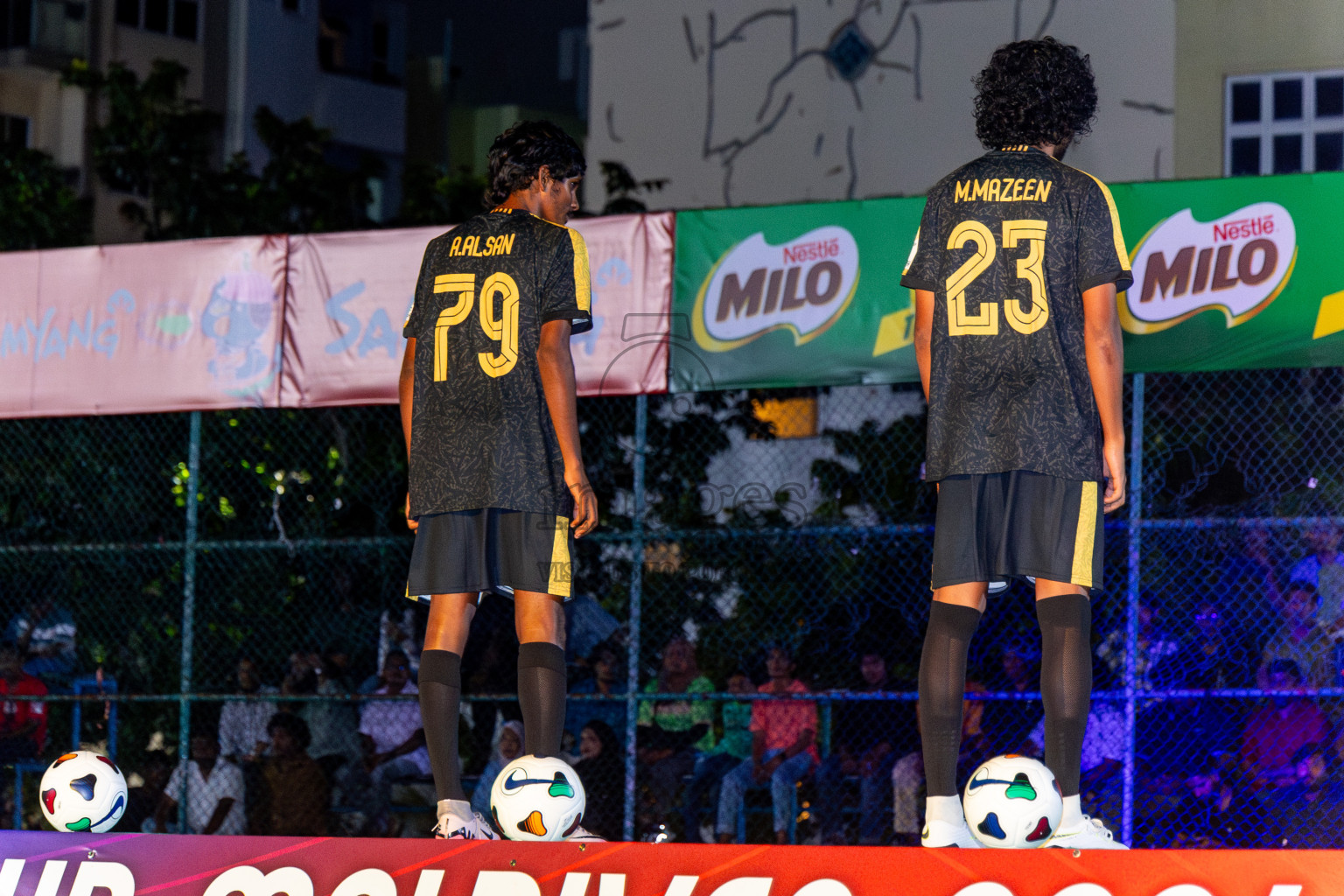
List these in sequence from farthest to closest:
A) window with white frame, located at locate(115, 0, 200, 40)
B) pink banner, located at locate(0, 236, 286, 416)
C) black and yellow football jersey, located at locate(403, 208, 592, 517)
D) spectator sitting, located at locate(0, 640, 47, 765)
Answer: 1. window with white frame, located at locate(115, 0, 200, 40)
2. spectator sitting, located at locate(0, 640, 47, 765)
3. pink banner, located at locate(0, 236, 286, 416)
4. black and yellow football jersey, located at locate(403, 208, 592, 517)

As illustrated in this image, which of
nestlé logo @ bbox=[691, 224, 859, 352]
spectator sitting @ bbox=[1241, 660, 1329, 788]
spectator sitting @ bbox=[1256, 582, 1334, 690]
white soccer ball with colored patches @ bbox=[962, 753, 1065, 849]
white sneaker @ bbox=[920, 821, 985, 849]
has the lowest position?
spectator sitting @ bbox=[1241, 660, 1329, 788]

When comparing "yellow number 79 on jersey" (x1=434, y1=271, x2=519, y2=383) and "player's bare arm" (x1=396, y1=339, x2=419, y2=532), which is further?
"player's bare arm" (x1=396, y1=339, x2=419, y2=532)

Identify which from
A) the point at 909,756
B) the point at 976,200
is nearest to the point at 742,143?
the point at 909,756

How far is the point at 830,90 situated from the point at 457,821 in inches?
421

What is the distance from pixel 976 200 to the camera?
3816mm

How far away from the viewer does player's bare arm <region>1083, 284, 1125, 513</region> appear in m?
3.71

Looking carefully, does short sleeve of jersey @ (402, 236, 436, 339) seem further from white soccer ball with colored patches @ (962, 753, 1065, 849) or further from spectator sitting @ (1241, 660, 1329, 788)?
spectator sitting @ (1241, 660, 1329, 788)


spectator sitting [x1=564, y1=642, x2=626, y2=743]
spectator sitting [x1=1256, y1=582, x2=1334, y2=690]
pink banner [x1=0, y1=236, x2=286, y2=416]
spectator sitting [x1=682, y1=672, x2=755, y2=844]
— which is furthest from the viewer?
spectator sitting [x1=564, y1=642, x2=626, y2=743]

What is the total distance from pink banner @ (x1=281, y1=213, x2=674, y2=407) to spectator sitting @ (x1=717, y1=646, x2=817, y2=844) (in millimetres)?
1639

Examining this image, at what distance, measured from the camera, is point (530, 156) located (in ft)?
14.5

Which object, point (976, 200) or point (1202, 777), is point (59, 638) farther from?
point (976, 200)

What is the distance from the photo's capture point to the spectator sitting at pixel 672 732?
753cm

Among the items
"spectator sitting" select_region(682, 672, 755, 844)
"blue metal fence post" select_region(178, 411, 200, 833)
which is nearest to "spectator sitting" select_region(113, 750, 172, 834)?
"blue metal fence post" select_region(178, 411, 200, 833)

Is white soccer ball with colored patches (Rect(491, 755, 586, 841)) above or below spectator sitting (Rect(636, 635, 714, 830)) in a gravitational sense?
above
